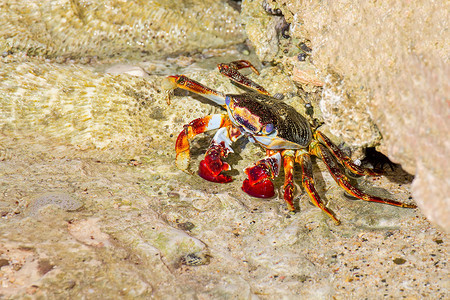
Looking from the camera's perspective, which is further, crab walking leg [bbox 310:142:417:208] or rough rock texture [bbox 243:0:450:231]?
crab walking leg [bbox 310:142:417:208]

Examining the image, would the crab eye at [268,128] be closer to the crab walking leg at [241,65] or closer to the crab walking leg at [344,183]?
the crab walking leg at [344,183]

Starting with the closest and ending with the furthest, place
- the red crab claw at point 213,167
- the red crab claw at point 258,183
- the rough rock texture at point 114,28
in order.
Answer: the red crab claw at point 258,183
the red crab claw at point 213,167
the rough rock texture at point 114,28

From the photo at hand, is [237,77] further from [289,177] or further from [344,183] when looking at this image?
[344,183]

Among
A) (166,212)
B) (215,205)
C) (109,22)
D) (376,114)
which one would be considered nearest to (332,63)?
(376,114)

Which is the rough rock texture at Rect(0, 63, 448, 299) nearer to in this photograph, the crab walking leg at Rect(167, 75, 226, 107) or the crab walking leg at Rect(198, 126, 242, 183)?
the crab walking leg at Rect(198, 126, 242, 183)

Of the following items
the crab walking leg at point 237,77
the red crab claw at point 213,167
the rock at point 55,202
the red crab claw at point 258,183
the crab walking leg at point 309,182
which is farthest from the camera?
the crab walking leg at point 237,77

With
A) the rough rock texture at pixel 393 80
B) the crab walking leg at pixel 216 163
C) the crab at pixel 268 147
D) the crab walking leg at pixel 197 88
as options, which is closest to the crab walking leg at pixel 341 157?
the crab at pixel 268 147

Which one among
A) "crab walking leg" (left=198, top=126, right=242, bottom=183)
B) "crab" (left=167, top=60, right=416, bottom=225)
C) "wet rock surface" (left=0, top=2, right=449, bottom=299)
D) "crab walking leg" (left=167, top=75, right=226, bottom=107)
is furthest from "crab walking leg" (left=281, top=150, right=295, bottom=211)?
"crab walking leg" (left=167, top=75, right=226, bottom=107)

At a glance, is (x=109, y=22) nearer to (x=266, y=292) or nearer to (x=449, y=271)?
(x=266, y=292)

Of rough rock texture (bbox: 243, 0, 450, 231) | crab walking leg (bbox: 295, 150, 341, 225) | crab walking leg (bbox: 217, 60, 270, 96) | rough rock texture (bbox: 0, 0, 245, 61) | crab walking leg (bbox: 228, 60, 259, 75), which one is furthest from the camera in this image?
rough rock texture (bbox: 0, 0, 245, 61)
